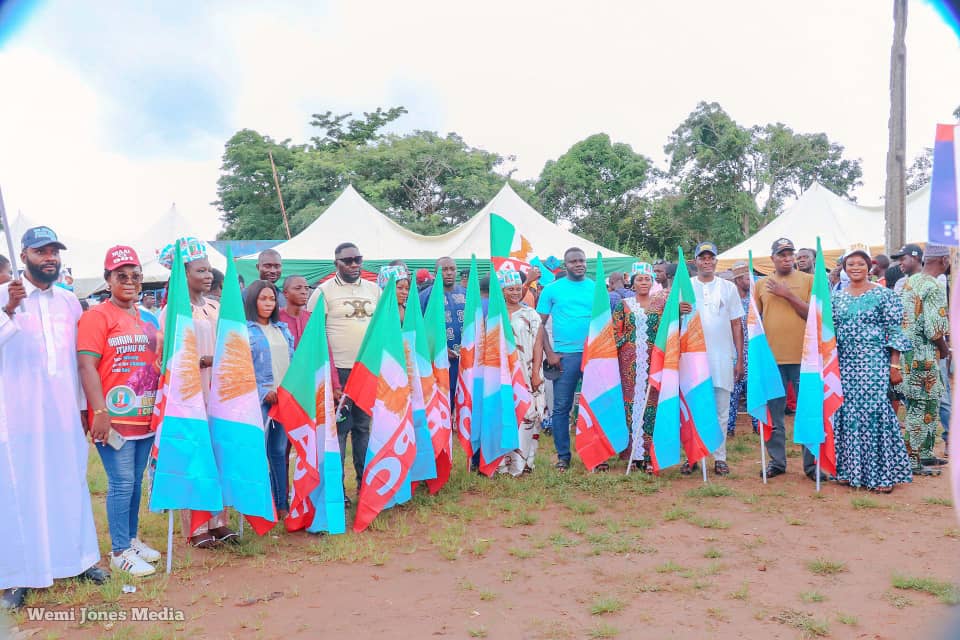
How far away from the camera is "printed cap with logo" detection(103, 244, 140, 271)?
4266 millimetres

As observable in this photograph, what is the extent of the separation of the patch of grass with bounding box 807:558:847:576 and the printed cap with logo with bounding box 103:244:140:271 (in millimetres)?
4496

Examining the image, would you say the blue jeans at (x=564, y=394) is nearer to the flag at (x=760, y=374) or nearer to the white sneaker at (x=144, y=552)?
the flag at (x=760, y=374)

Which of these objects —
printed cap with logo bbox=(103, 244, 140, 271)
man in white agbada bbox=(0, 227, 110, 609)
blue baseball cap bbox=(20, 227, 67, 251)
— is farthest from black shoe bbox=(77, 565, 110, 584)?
blue baseball cap bbox=(20, 227, 67, 251)

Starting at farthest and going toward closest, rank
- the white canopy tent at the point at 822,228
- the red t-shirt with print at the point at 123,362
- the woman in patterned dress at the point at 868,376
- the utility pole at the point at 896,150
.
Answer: the white canopy tent at the point at 822,228, the utility pole at the point at 896,150, the woman in patterned dress at the point at 868,376, the red t-shirt with print at the point at 123,362

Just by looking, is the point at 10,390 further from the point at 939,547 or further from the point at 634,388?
the point at 939,547

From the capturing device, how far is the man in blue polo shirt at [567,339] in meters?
6.81

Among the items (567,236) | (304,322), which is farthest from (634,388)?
(567,236)

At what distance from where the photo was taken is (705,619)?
142 inches

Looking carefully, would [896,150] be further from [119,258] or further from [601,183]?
[601,183]

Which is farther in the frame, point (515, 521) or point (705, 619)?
point (515, 521)

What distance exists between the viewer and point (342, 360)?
18.8ft

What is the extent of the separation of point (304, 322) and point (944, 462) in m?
6.14

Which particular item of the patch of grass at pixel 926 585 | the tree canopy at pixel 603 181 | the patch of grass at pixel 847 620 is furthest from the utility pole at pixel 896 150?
the tree canopy at pixel 603 181

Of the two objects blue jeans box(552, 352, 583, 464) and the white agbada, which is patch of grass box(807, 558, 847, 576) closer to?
blue jeans box(552, 352, 583, 464)
